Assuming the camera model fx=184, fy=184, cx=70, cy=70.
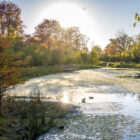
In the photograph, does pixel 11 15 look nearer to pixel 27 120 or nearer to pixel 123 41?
pixel 27 120

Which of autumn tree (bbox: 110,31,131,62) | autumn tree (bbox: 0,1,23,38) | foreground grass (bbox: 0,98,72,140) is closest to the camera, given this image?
foreground grass (bbox: 0,98,72,140)

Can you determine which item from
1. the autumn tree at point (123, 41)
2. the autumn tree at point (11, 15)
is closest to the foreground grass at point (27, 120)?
the autumn tree at point (11, 15)

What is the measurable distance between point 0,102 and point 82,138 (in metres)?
2.69

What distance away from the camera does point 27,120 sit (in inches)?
219

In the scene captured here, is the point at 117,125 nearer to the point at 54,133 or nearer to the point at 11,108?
the point at 54,133

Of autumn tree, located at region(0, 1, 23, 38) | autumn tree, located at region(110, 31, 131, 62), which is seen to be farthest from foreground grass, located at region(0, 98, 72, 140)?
autumn tree, located at region(110, 31, 131, 62)

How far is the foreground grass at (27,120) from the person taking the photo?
15.1ft

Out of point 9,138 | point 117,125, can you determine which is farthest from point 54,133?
point 117,125

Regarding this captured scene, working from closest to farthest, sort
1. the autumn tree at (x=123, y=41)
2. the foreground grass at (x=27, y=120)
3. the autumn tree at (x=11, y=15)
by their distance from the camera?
the foreground grass at (x=27, y=120)
the autumn tree at (x=11, y=15)
the autumn tree at (x=123, y=41)

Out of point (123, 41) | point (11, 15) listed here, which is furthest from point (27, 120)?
point (123, 41)

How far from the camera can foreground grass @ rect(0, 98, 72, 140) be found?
460 centimetres

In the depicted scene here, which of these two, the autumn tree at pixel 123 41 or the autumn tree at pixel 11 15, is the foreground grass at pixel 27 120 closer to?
the autumn tree at pixel 11 15

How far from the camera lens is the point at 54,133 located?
16.2 feet

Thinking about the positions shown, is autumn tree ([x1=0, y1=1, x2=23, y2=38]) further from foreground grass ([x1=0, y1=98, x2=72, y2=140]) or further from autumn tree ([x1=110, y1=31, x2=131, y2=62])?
autumn tree ([x1=110, y1=31, x2=131, y2=62])
